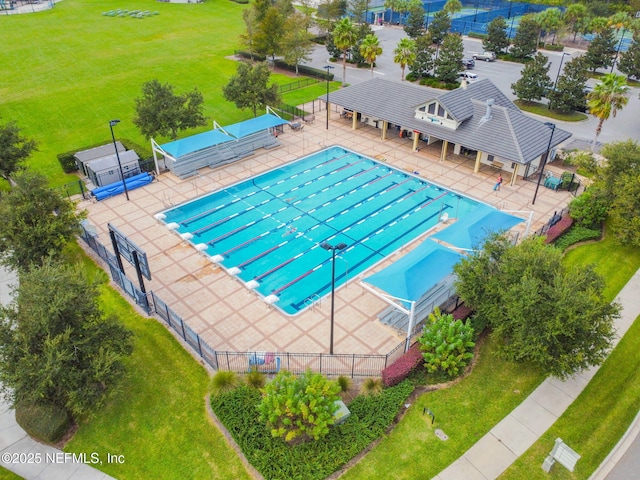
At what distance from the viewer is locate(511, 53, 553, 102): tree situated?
44.1 m

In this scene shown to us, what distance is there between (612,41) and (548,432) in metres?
53.9

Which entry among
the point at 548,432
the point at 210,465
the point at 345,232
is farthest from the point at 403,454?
→ the point at 345,232

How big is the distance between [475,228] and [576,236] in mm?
7197

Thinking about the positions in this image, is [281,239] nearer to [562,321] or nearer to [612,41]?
[562,321]

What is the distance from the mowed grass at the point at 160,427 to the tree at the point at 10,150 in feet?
54.1

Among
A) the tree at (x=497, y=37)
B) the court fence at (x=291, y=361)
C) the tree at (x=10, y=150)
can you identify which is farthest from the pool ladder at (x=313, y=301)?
the tree at (x=497, y=37)

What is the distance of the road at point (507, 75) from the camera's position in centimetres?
4084

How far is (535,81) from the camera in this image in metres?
44.6

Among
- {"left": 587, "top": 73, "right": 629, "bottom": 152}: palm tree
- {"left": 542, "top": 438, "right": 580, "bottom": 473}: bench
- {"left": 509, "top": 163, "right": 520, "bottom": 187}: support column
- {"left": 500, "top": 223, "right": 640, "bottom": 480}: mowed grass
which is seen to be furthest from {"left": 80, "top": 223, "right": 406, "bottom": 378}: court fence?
{"left": 587, "top": 73, "right": 629, "bottom": 152}: palm tree

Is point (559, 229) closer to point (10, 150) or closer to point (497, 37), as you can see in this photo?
point (10, 150)

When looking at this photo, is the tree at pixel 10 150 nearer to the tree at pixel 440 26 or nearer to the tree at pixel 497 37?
the tree at pixel 440 26

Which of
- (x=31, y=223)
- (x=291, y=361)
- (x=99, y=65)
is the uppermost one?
(x=31, y=223)

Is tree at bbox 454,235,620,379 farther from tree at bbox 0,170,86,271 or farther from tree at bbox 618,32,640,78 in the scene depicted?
tree at bbox 618,32,640,78

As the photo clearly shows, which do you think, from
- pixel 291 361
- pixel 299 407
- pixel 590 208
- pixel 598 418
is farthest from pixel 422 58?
pixel 299 407
